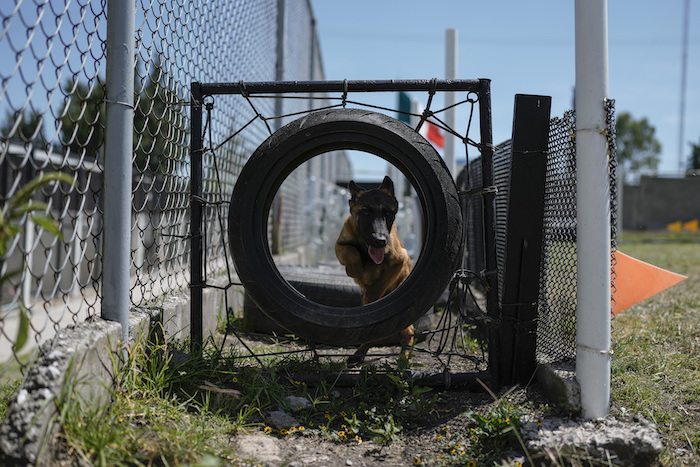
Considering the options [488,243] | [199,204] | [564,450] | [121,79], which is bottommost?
[564,450]

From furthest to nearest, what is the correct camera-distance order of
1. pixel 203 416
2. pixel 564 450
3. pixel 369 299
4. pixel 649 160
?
1. pixel 649 160
2. pixel 369 299
3. pixel 203 416
4. pixel 564 450

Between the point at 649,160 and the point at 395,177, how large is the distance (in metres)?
57.0

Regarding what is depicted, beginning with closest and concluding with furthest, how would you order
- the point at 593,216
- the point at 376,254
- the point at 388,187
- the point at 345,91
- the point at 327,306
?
the point at 593,216, the point at 327,306, the point at 345,91, the point at 376,254, the point at 388,187

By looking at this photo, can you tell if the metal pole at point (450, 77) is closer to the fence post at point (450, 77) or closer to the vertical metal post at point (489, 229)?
the fence post at point (450, 77)

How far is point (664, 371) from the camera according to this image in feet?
9.22

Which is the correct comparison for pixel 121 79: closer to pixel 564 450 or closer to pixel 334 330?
pixel 334 330

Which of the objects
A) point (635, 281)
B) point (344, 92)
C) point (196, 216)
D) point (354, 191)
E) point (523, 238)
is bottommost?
point (635, 281)

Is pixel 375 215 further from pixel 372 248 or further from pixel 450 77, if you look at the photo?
pixel 450 77

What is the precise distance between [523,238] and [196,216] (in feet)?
5.52

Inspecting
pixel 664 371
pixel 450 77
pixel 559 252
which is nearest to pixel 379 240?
pixel 559 252

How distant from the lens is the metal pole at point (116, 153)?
2238 millimetres

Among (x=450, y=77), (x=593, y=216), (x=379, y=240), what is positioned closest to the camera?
(x=593, y=216)

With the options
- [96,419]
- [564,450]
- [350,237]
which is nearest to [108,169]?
[96,419]

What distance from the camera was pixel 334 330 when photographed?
2.51 meters
